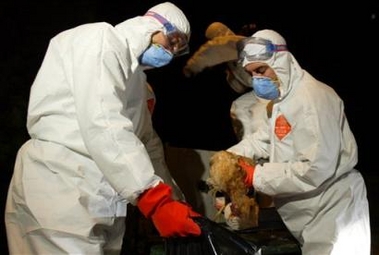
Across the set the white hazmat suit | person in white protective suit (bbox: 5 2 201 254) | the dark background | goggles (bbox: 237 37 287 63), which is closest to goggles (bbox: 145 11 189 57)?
person in white protective suit (bbox: 5 2 201 254)

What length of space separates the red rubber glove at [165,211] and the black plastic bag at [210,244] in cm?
8

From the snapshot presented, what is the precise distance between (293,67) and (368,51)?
3.27m

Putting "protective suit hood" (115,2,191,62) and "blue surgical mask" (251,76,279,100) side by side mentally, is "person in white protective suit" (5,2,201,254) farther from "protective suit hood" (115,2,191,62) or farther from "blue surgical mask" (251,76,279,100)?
"blue surgical mask" (251,76,279,100)

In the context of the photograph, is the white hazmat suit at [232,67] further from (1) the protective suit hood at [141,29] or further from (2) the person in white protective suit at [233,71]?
(1) the protective suit hood at [141,29]

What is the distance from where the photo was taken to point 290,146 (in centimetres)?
275

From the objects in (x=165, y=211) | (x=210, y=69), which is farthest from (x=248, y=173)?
(x=210, y=69)

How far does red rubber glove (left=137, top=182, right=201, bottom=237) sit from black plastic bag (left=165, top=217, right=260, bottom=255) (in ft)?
0.26

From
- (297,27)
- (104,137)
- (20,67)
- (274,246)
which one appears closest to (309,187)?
(274,246)

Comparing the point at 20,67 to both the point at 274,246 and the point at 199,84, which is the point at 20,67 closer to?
the point at 199,84

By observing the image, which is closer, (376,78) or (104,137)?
(104,137)

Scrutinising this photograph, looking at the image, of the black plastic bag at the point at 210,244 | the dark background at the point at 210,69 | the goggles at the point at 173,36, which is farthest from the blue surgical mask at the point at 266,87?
the dark background at the point at 210,69

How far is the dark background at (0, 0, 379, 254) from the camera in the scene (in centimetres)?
391

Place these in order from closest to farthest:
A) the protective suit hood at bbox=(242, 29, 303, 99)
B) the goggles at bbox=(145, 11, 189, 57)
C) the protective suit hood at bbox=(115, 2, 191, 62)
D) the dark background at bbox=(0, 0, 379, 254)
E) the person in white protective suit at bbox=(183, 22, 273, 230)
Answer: the protective suit hood at bbox=(115, 2, 191, 62) → the goggles at bbox=(145, 11, 189, 57) → the protective suit hood at bbox=(242, 29, 303, 99) → the person in white protective suit at bbox=(183, 22, 273, 230) → the dark background at bbox=(0, 0, 379, 254)

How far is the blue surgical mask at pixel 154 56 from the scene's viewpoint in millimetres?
2309
